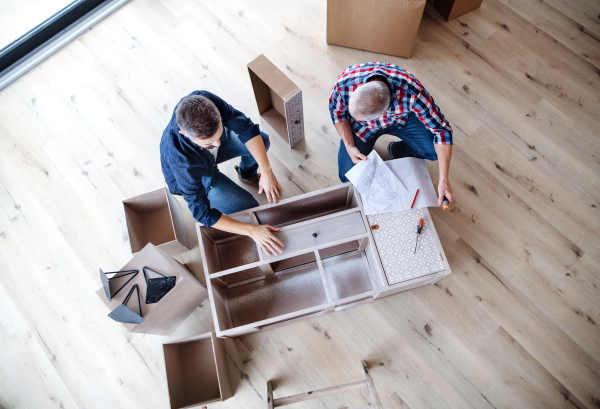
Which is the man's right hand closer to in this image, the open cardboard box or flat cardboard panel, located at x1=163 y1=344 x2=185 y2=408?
the open cardboard box

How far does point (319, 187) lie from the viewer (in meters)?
2.09

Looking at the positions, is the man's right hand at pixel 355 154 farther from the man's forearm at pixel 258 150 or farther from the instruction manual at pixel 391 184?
the man's forearm at pixel 258 150

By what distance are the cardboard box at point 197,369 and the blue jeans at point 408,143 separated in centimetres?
112

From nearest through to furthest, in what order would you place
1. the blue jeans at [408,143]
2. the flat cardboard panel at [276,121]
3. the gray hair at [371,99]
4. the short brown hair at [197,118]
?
1. the short brown hair at [197,118]
2. the gray hair at [371,99]
3. the blue jeans at [408,143]
4. the flat cardboard panel at [276,121]

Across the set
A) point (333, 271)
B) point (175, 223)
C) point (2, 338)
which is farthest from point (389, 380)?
point (2, 338)

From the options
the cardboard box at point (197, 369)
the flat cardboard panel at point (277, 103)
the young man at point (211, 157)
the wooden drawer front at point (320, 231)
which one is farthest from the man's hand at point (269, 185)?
the cardboard box at point (197, 369)

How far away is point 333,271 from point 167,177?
3.12 ft

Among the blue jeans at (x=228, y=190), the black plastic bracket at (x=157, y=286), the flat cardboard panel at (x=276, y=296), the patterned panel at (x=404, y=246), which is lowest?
the flat cardboard panel at (x=276, y=296)

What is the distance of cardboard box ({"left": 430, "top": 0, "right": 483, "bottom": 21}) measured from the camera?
7.45 ft

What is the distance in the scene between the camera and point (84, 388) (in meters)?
1.86

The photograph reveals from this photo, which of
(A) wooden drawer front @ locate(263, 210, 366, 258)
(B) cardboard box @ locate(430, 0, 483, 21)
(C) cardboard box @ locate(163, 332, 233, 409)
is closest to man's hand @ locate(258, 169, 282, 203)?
(A) wooden drawer front @ locate(263, 210, 366, 258)

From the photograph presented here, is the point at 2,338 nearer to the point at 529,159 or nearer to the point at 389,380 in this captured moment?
the point at 389,380

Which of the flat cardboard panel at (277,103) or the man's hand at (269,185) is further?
the flat cardboard panel at (277,103)

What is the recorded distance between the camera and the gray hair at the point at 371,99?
4.25 feet
